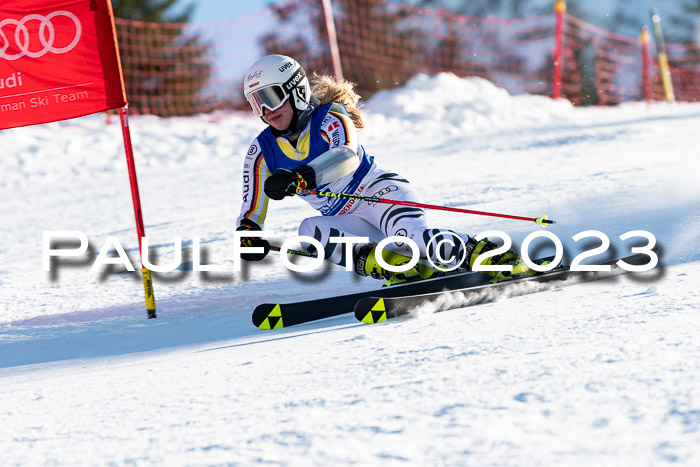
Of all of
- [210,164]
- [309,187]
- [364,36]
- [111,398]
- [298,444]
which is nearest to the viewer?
[298,444]

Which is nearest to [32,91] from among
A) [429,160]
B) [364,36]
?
[429,160]

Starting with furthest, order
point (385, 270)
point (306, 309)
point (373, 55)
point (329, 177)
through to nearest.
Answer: point (373, 55)
point (385, 270)
point (329, 177)
point (306, 309)

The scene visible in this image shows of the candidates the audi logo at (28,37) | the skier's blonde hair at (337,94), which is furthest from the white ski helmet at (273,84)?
the audi logo at (28,37)

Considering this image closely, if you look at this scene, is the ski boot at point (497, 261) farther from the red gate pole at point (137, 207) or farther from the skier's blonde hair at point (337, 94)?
the red gate pole at point (137, 207)

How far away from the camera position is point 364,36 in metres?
20.3

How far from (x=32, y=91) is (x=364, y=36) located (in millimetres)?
16772

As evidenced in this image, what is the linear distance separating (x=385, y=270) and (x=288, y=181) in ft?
2.50

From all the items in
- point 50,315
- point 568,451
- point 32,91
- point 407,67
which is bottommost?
point 568,451

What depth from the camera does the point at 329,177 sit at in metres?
3.72

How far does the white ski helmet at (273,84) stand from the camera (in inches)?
147

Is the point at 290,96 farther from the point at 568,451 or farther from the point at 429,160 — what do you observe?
the point at 429,160

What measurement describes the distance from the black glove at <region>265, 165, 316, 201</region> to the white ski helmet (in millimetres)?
356

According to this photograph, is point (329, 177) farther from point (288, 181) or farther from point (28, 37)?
point (28, 37)

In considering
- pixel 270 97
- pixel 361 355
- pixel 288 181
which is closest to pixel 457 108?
pixel 270 97
